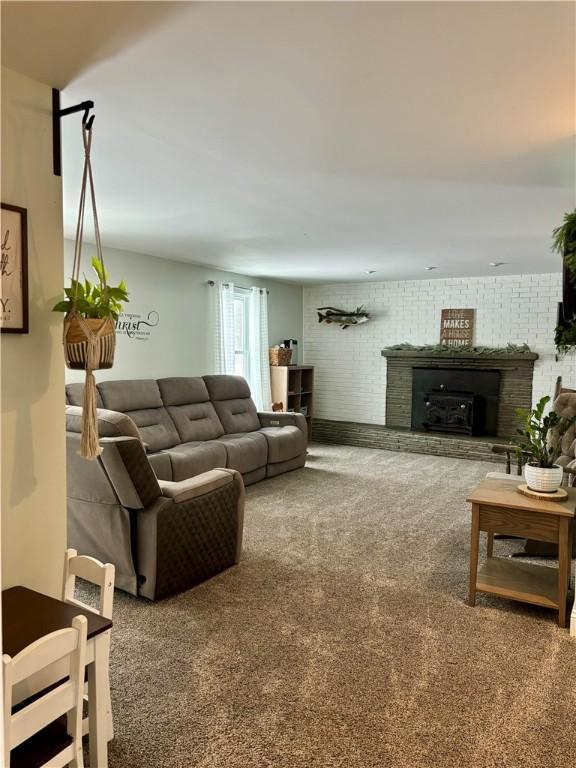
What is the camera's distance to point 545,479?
2904mm

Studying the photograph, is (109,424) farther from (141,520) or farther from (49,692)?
(49,692)

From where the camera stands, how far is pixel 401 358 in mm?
7738

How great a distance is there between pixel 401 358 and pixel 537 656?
5.54 m

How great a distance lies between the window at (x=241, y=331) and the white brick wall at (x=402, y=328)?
1606 millimetres

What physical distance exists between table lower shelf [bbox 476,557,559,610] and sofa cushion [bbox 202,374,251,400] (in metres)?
3.64

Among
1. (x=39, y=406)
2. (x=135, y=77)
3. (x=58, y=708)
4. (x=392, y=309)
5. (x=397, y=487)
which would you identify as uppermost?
(x=135, y=77)

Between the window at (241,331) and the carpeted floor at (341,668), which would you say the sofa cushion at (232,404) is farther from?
the carpeted floor at (341,668)

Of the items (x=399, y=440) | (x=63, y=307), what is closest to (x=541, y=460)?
(x=63, y=307)

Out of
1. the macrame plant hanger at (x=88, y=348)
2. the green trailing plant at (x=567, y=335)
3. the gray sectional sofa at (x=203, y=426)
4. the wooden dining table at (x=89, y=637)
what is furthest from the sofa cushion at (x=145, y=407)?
the green trailing plant at (x=567, y=335)

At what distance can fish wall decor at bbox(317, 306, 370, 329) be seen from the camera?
795cm

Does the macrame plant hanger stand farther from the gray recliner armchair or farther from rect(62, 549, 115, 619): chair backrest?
the gray recliner armchair

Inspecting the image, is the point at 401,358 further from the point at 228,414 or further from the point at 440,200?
the point at 440,200

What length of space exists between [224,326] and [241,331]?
0.49m

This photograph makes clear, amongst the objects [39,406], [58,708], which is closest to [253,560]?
[39,406]
